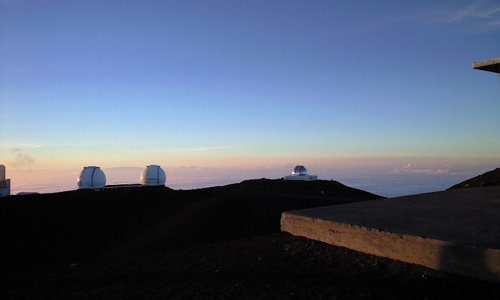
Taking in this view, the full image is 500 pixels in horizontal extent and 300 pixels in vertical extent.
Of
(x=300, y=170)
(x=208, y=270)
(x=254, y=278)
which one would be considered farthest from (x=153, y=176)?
(x=254, y=278)

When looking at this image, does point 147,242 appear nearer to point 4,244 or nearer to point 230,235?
point 230,235

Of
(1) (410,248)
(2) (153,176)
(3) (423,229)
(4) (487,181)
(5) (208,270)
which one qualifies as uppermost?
(2) (153,176)

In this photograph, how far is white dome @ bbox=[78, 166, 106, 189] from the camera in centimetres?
2520

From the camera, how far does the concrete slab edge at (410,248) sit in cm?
386

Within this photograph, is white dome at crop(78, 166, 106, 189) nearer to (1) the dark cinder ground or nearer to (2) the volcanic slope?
(2) the volcanic slope

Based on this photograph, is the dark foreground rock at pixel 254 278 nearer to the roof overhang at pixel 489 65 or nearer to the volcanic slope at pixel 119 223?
the volcanic slope at pixel 119 223

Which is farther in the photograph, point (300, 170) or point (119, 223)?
point (300, 170)

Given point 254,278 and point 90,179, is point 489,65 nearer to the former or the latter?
point 254,278

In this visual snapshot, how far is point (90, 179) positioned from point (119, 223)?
Answer: 11821mm

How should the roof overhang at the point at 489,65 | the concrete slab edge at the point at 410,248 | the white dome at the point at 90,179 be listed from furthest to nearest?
the white dome at the point at 90,179
the roof overhang at the point at 489,65
the concrete slab edge at the point at 410,248

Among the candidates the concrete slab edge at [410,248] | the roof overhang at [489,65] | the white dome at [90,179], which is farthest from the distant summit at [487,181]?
the white dome at [90,179]

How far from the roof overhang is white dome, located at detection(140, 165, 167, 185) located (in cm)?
2188

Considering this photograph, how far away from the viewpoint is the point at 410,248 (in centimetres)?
448

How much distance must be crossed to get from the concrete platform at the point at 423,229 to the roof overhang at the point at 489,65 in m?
2.24
